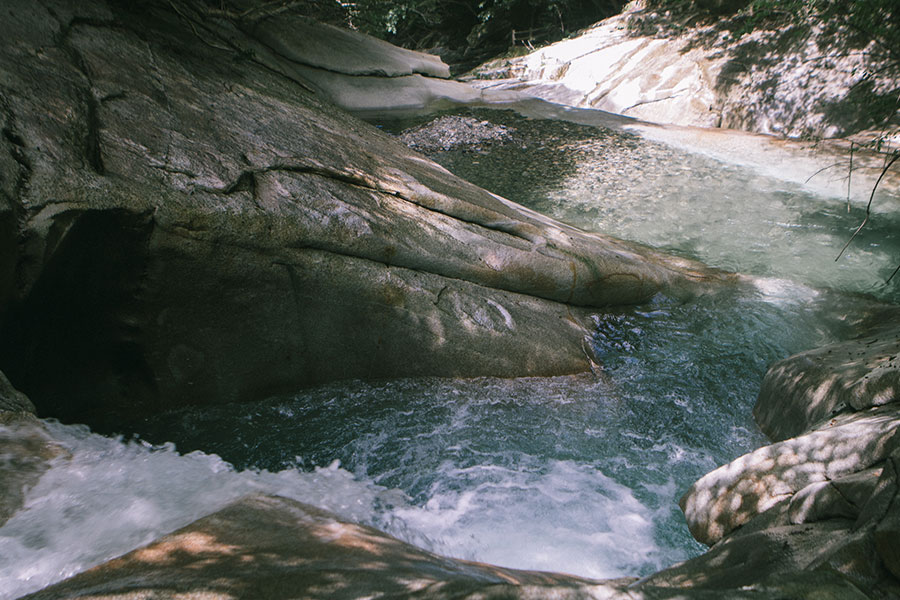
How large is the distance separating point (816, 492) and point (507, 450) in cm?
205

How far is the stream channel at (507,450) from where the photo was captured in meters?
2.97

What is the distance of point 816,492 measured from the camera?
2.59 meters

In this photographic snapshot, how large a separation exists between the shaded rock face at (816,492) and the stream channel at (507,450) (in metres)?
0.37

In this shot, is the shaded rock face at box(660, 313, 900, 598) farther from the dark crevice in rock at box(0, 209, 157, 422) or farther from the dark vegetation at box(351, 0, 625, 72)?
the dark vegetation at box(351, 0, 625, 72)

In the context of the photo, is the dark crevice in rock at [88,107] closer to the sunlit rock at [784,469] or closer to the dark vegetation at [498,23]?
the sunlit rock at [784,469]

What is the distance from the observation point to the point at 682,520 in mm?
3551

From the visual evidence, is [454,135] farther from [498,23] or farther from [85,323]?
[498,23]

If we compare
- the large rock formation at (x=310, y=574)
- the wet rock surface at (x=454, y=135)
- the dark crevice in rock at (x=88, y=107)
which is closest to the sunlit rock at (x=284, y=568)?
the large rock formation at (x=310, y=574)

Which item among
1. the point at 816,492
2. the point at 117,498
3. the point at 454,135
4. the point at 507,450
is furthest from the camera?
the point at 454,135

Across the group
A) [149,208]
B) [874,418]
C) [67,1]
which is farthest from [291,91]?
[874,418]

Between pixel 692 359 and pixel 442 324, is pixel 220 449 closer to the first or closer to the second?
pixel 442 324

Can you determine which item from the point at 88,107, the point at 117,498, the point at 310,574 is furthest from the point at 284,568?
the point at 88,107

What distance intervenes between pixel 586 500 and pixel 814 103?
1115 centimetres

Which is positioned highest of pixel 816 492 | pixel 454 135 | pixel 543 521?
pixel 454 135
